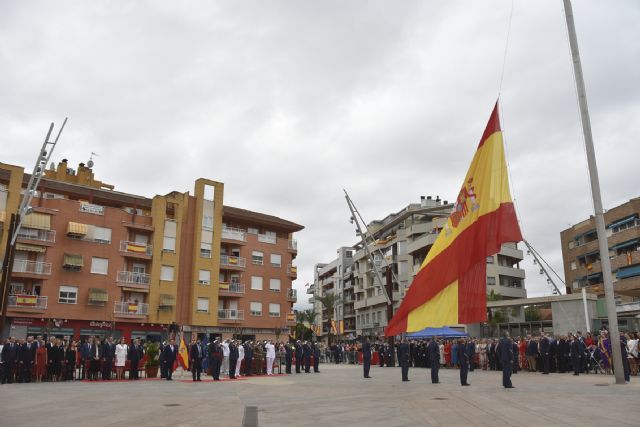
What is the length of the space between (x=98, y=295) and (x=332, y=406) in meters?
38.7

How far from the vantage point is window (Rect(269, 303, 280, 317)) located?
196 ft

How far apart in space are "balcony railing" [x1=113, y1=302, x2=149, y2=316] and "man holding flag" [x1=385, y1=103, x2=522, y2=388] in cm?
3917

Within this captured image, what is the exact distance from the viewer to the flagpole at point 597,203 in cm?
1744

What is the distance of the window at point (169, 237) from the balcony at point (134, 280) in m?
3.38

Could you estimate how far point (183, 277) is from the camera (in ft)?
177

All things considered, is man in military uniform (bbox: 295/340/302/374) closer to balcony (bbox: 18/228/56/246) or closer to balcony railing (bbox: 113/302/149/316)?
balcony railing (bbox: 113/302/149/316)

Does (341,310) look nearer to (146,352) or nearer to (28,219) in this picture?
(28,219)

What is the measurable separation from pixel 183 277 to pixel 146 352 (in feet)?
90.5

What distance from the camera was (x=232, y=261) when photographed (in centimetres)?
5759

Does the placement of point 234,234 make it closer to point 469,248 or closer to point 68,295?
point 68,295

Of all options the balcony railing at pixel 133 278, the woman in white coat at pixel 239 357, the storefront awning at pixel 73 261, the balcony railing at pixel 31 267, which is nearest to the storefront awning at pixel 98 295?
the balcony railing at pixel 133 278

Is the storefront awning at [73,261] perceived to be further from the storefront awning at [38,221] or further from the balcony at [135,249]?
the balcony at [135,249]

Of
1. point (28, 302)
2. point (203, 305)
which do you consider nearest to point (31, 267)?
point (28, 302)

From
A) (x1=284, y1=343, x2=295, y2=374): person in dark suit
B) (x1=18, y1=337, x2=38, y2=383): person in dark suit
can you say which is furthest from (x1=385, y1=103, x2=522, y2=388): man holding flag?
(x1=284, y1=343, x2=295, y2=374): person in dark suit
